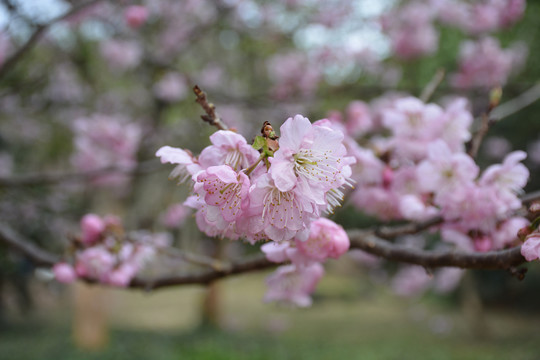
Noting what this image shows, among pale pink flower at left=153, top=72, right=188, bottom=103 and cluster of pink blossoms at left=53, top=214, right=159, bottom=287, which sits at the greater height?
pale pink flower at left=153, top=72, right=188, bottom=103

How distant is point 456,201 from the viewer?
1.05m

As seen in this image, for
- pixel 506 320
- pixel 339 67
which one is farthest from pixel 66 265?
pixel 506 320

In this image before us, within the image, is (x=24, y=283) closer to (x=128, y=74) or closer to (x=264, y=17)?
(x=128, y=74)

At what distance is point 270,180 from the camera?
59cm

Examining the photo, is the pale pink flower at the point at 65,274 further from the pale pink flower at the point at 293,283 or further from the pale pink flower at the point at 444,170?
the pale pink flower at the point at 444,170

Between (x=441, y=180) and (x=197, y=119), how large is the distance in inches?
101

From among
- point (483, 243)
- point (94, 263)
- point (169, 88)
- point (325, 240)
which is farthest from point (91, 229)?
point (169, 88)

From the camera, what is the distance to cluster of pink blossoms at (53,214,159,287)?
1297 millimetres

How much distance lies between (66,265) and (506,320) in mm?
8171

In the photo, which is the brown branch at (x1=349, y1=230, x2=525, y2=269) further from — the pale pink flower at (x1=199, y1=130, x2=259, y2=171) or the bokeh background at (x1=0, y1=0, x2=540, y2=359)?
the bokeh background at (x1=0, y1=0, x2=540, y2=359)

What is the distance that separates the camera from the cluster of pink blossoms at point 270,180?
1.99 feet

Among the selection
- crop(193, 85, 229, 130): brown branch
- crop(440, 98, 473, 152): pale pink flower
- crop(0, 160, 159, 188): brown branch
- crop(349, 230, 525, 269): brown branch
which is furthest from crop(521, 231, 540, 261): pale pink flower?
crop(0, 160, 159, 188): brown branch

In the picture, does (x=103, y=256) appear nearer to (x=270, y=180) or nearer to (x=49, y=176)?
(x=270, y=180)

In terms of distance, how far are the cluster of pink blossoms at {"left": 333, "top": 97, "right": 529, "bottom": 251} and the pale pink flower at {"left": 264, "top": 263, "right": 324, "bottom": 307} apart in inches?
11.9
